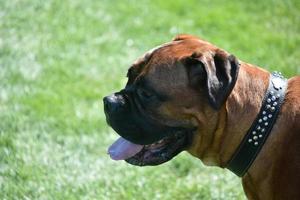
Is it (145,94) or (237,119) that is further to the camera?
(145,94)

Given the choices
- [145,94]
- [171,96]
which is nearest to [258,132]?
[171,96]

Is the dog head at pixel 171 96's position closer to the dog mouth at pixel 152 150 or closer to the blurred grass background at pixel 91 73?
the dog mouth at pixel 152 150

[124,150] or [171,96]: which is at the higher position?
[171,96]

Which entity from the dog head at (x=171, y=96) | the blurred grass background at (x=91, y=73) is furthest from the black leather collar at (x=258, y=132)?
the blurred grass background at (x=91, y=73)

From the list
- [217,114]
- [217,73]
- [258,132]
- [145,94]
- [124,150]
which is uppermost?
[217,73]

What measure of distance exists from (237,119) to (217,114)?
127 mm

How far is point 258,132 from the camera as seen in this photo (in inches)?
153

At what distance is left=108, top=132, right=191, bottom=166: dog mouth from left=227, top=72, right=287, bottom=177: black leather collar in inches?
13.4

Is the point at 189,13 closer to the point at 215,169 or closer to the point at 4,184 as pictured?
the point at 215,169

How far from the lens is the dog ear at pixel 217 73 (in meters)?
3.78

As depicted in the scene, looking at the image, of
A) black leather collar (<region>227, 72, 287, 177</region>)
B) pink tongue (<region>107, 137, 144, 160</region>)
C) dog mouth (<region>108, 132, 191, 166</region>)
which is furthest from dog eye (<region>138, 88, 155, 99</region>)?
black leather collar (<region>227, 72, 287, 177</region>)

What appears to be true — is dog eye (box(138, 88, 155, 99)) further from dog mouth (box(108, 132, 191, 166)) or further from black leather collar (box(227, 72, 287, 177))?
black leather collar (box(227, 72, 287, 177))

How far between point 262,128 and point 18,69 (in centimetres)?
402

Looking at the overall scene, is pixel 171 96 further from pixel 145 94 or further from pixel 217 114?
pixel 217 114
